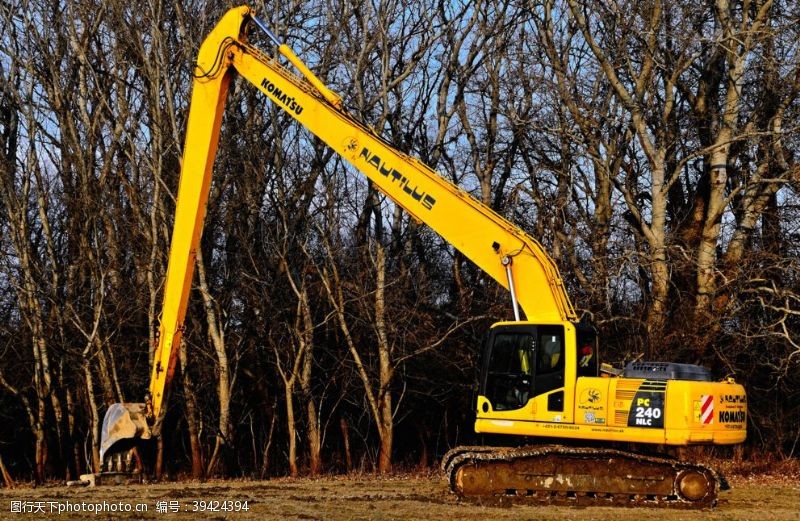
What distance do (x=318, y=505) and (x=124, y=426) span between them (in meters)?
2.88

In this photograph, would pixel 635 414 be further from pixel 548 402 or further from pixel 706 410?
pixel 548 402

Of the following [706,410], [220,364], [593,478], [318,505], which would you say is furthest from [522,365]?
[220,364]

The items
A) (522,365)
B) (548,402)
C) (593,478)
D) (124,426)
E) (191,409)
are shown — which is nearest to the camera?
(548,402)

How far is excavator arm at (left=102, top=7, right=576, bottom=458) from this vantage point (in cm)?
1229

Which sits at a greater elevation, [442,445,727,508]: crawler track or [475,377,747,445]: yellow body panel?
[475,377,747,445]: yellow body panel

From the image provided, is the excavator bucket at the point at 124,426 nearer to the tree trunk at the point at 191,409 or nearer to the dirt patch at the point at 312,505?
the dirt patch at the point at 312,505

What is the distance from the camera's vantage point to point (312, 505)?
1186 cm

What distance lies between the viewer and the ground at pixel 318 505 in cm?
1094

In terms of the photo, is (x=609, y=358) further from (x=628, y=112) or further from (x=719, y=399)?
(x=719, y=399)

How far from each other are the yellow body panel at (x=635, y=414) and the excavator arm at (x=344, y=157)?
3.40 feet

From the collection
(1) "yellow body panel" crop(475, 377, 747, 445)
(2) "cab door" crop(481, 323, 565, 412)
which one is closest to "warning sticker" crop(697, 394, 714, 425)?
(1) "yellow body panel" crop(475, 377, 747, 445)

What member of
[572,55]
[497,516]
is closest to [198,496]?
[497,516]

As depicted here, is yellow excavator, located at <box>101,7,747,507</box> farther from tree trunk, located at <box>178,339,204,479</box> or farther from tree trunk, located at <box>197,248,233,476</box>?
tree trunk, located at <box>178,339,204,479</box>

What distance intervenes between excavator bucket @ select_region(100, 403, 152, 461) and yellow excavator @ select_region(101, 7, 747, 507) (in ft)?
0.05
